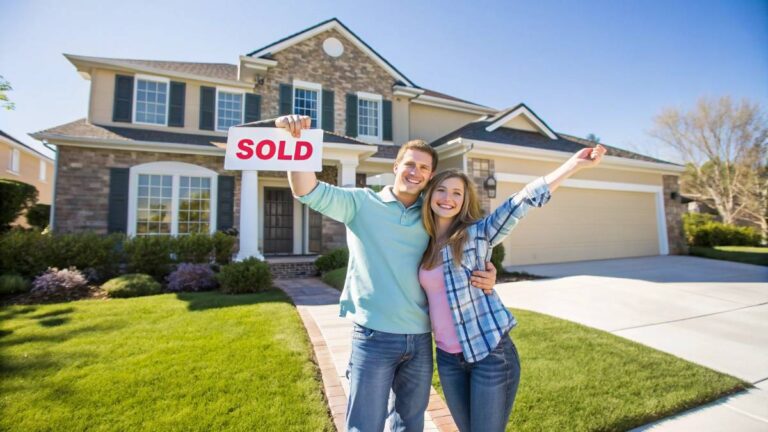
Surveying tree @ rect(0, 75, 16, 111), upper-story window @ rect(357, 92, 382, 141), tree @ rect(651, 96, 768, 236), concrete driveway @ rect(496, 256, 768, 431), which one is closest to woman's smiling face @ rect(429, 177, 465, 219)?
concrete driveway @ rect(496, 256, 768, 431)

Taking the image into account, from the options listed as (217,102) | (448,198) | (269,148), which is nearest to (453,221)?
(448,198)

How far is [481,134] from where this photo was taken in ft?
34.4

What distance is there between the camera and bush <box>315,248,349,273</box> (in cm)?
862

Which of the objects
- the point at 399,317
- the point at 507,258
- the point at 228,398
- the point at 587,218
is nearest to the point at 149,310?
the point at 228,398

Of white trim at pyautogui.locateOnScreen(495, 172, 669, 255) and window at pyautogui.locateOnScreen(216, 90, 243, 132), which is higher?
window at pyautogui.locateOnScreen(216, 90, 243, 132)

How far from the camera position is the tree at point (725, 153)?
20.3 metres

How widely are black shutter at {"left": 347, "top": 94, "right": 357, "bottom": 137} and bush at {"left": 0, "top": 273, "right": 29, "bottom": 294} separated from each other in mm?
8496

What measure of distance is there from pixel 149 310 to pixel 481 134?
9319 millimetres

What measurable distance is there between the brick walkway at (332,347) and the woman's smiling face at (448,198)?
1.59 m

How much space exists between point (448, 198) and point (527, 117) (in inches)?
474

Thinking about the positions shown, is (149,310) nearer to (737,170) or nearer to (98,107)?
(98,107)

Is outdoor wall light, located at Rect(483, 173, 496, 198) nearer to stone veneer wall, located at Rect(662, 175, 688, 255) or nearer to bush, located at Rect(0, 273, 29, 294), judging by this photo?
stone veneer wall, located at Rect(662, 175, 688, 255)

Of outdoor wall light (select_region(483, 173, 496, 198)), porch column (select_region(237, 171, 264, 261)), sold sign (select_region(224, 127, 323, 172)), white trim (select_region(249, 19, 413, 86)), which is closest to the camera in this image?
sold sign (select_region(224, 127, 323, 172))

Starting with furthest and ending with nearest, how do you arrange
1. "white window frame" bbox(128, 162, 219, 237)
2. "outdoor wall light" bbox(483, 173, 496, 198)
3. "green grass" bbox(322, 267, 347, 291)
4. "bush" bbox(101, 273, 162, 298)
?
"outdoor wall light" bbox(483, 173, 496, 198) < "white window frame" bbox(128, 162, 219, 237) < "green grass" bbox(322, 267, 347, 291) < "bush" bbox(101, 273, 162, 298)
